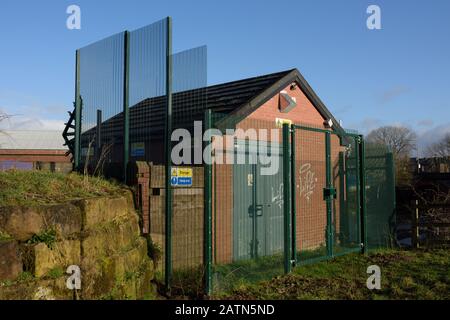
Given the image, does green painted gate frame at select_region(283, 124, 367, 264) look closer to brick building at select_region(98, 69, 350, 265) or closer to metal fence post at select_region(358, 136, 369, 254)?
metal fence post at select_region(358, 136, 369, 254)

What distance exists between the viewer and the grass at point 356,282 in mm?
6465

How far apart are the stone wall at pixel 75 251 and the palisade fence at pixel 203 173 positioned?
2.21 ft

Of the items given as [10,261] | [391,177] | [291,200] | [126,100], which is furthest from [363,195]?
[10,261]

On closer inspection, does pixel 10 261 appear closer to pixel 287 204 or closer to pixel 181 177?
pixel 181 177

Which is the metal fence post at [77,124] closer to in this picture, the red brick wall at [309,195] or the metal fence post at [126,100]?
the metal fence post at [126,100]

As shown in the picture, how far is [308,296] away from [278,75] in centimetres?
636

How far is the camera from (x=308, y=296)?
20.9 ft

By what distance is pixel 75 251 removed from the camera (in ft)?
15.4

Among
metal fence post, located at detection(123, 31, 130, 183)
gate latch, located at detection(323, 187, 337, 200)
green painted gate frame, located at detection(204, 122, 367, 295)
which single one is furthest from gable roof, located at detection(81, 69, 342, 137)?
gate latch, located at detection(323, 187, 337, 200)

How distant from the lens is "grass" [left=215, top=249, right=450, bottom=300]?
6465mm

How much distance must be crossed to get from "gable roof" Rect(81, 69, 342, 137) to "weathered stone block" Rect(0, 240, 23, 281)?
3420 mm

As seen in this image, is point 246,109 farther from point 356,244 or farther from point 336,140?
point 356,244
